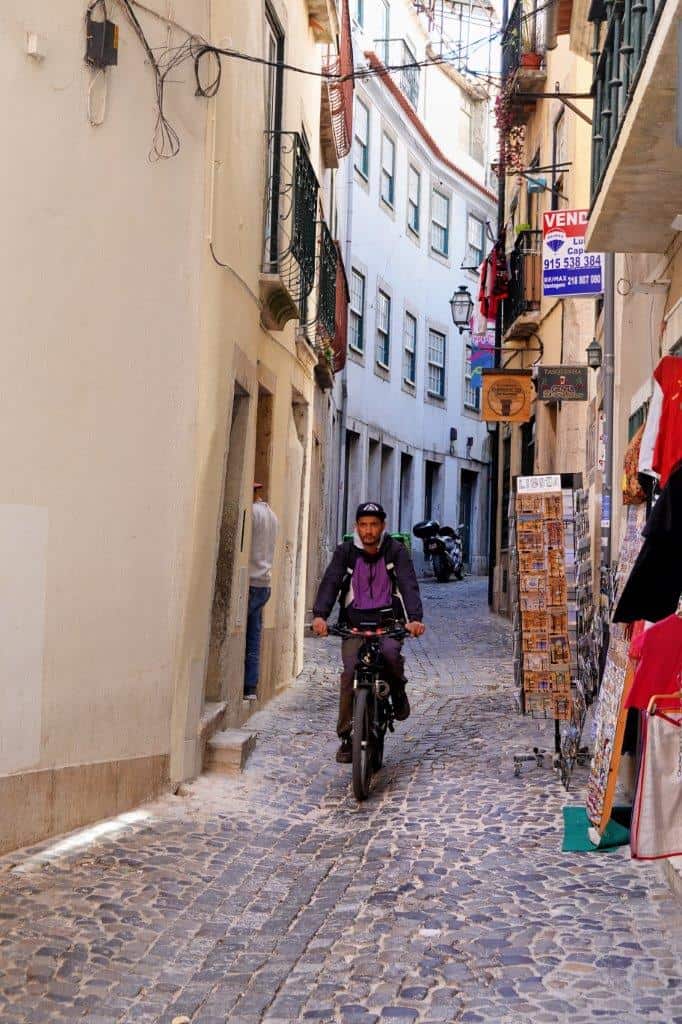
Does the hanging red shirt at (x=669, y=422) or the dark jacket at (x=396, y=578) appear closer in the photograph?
the hanging red shirt at (x=669, y=422)

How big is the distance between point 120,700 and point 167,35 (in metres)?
3.83

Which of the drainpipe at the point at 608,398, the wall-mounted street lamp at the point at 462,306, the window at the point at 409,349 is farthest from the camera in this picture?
the window at the point at 409,349

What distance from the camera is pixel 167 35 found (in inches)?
314

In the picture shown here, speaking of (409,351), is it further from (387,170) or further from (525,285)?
(525,285)

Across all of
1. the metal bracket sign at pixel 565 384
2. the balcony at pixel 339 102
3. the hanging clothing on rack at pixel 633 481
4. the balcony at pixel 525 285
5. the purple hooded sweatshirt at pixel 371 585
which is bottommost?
the purple hooded sweatshirt at pixel 371 585

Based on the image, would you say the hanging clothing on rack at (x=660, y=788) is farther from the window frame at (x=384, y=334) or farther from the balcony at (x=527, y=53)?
the window frame at (x=384, y=334)

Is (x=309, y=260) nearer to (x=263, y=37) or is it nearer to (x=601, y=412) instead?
(x=263, y=37)

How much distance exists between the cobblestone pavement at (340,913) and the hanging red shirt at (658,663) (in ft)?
3.20

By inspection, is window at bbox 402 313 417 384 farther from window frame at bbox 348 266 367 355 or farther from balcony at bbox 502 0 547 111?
balcony at bbox 502 0 547 111

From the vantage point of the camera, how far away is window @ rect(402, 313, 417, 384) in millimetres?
31719

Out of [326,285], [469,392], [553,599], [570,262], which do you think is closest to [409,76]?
[469,392]

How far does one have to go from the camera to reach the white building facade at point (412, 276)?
27375 millimetres

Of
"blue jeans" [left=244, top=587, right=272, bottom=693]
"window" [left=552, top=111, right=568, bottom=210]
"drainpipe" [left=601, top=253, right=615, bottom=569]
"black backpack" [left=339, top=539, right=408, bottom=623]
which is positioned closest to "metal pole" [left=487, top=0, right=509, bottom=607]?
"window" [left=552, top=111, right=568, bottom=210]

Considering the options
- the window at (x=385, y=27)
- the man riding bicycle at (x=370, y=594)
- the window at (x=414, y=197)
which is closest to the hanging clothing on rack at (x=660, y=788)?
the man riding bicycle at (x=370, y=594)
